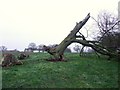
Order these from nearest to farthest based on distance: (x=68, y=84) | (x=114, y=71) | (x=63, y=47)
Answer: (x=68, y=84), (x=114, y=71), (x=63, y=47)

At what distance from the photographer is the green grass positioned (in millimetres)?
9296

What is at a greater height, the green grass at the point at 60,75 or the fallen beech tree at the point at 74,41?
the fallen beech tree at the point at 74,41

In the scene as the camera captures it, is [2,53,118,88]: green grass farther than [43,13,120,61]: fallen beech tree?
No

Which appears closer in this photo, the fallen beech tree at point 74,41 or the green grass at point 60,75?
the green grass at point 60,75

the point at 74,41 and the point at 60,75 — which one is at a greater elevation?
the point at 74,41

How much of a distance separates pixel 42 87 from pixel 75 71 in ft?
7.57

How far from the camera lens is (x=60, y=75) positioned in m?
10.2

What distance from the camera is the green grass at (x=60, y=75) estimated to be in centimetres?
930

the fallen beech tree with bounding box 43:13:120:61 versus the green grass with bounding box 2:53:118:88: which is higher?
the fallen beech tree with bounding box 43:13:120:61

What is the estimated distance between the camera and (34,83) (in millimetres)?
9203

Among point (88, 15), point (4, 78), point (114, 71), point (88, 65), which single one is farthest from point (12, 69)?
point (88, 15)

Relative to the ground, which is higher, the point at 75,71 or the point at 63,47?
the point at 63,47

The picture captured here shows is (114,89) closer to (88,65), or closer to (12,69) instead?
(88,65)

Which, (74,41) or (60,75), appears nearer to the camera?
(60,75)
